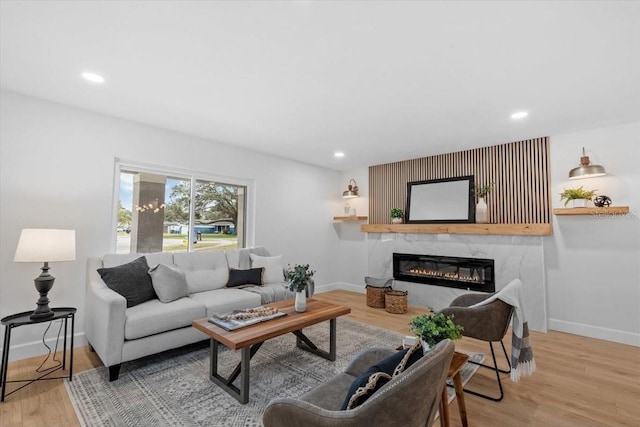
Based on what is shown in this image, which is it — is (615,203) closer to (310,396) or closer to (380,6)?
(380,6)

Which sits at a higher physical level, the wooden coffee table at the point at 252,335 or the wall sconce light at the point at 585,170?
the wall sconce light at the point at 585,170

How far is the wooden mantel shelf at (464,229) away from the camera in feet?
12.9

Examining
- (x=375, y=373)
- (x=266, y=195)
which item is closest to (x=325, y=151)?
(x=266, y=195)

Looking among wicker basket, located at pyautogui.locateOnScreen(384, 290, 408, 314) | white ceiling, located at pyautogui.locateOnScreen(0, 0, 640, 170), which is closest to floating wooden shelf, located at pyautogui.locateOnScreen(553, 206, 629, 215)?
white ceiling, located at pyautogui.locateOnScreen(0, 0, 640, 170)

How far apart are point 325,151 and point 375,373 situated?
4.12 meters

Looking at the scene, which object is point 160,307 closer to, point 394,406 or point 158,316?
point 158,316

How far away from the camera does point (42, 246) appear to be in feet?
8.25

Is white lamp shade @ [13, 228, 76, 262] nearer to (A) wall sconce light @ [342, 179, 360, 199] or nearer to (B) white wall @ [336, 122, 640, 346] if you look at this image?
(A) wall sconce light @ [342, 179, 360, 199]

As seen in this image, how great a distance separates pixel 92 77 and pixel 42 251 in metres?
1.55

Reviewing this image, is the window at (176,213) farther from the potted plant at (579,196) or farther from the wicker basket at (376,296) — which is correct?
the potted plant at (579,196)

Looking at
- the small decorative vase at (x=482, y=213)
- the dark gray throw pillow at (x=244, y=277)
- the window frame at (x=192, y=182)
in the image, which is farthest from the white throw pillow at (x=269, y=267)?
the small decorative vase at (x=482, y=213)

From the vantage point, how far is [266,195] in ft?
17.0

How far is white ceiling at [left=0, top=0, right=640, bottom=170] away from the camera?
183 cm

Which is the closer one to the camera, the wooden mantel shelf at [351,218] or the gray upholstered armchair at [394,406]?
the gray upholstered armchair at [394,406]
